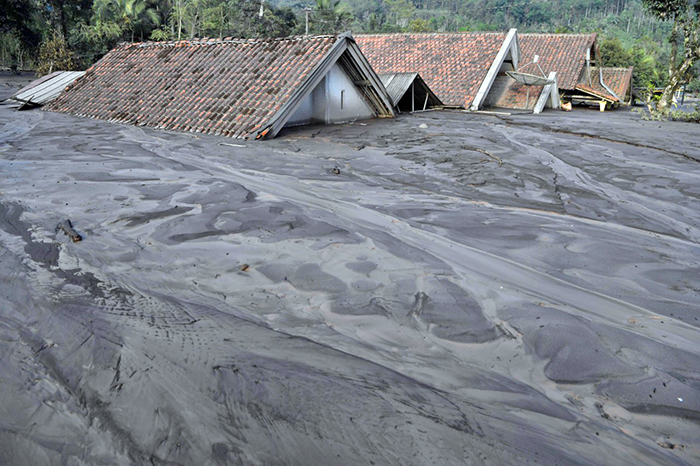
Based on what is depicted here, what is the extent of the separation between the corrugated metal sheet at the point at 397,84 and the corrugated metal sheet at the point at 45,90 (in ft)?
36.7

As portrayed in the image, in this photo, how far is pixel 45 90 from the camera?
19.7m

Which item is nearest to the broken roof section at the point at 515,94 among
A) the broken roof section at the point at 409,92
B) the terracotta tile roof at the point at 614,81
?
the broken roof section at the point at 409,92

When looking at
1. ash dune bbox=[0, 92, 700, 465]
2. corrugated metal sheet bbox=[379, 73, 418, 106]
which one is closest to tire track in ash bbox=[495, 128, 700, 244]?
ash dune bbox=[0, 92, 700, 465]

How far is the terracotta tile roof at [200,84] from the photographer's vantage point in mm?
13609

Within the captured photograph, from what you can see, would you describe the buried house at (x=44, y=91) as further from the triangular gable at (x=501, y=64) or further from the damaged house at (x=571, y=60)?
the damaged house at (x=571, y=60)

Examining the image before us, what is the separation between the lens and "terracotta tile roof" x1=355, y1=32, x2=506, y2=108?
75.1ft

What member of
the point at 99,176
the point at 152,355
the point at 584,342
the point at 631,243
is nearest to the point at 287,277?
the point at 152,355

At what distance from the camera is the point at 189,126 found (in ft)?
44.9

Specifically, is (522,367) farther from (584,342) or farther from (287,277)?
(287,277)

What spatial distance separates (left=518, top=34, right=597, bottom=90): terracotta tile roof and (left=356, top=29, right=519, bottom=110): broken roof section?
231 inches

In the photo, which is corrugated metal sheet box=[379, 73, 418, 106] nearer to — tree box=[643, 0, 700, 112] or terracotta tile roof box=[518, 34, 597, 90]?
tree box=[643, 0, 700, 112]

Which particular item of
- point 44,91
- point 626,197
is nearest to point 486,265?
point 626,197

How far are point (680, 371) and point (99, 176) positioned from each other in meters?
7.84

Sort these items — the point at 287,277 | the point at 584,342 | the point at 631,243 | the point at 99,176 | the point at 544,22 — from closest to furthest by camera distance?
1. the point at 584,342
2. the point at 287,277
3. the point at 631,243
4. the point at 99,176
5. the point at 544,22
